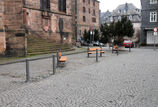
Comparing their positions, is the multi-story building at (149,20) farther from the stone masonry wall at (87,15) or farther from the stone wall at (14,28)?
the stone wall at (14,28)

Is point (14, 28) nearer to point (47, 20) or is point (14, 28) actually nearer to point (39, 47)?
point (39, 47)

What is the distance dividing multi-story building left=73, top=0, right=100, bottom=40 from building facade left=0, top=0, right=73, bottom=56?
23.5m

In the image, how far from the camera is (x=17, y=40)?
17.2 metres

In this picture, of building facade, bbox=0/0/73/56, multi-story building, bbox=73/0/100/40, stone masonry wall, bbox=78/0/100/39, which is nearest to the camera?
building facade, bbox=0/0/73/56

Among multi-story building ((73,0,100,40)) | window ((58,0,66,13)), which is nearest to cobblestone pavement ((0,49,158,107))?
window ((58,0,66,13))

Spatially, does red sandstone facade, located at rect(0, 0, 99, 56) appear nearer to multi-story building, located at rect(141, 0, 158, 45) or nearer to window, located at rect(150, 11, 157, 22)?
multi-story building, located at rect(141, 0, 158, 45)

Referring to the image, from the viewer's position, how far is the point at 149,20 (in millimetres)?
36844

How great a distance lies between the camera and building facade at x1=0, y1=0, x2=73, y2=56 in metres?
17.1

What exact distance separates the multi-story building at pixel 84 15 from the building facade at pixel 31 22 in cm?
2353

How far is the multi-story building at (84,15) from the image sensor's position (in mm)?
51250

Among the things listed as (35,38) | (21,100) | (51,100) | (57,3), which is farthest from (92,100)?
(57,3)

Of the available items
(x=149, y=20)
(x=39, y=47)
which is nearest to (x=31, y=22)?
(x=39, y=47)

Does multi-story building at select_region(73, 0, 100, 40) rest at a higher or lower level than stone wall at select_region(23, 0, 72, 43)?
higher

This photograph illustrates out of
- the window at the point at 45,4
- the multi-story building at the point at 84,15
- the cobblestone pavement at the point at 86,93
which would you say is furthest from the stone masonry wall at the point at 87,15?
the cobblestone pavement at the point at 86,93
